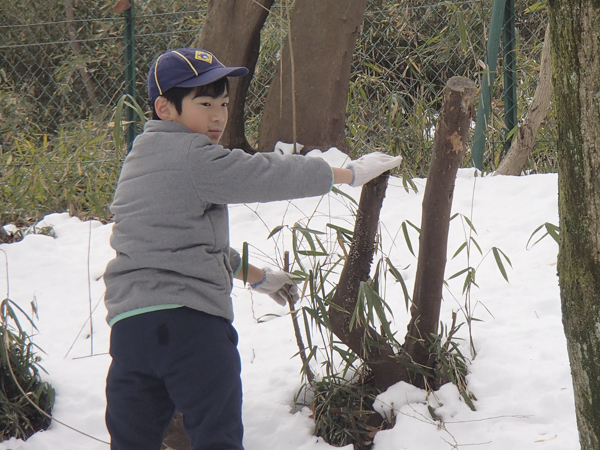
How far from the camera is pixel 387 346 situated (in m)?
2.13

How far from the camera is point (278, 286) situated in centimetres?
215

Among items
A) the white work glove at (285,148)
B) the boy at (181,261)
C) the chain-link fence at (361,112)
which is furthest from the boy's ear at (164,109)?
the white work glove at (285,148)

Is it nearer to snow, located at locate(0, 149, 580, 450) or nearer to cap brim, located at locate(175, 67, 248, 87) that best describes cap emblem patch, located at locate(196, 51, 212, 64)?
cap brim, located at locate(175, 67, 248, 87)

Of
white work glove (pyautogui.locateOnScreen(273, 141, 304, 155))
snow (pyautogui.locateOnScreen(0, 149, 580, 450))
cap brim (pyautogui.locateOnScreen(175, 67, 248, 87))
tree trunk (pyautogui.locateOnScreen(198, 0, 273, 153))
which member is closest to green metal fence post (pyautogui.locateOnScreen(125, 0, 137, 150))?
tree trunk (pyautogui.locateOnScreen(198, 0, 273, 153))

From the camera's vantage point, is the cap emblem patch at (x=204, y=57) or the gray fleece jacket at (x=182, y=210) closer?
the gray fleece jacket at (x=182, y=210)

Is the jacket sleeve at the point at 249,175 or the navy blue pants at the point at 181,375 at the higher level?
the jacket sleeve at the point at 249,175

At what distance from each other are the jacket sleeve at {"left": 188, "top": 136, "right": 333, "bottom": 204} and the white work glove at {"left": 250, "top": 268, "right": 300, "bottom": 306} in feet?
1.54

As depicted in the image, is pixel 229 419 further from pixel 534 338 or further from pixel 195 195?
pixel 534 338

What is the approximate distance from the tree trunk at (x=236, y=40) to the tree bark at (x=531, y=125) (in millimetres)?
1555

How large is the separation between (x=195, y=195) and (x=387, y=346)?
2.80 ft

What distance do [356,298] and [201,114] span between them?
0.78m

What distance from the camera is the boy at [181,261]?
164 centimetres

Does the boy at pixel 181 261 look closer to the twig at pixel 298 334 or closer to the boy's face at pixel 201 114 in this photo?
the boy's face at pixel 201 114

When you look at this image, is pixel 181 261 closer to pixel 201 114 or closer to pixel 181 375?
pixel 181 375
